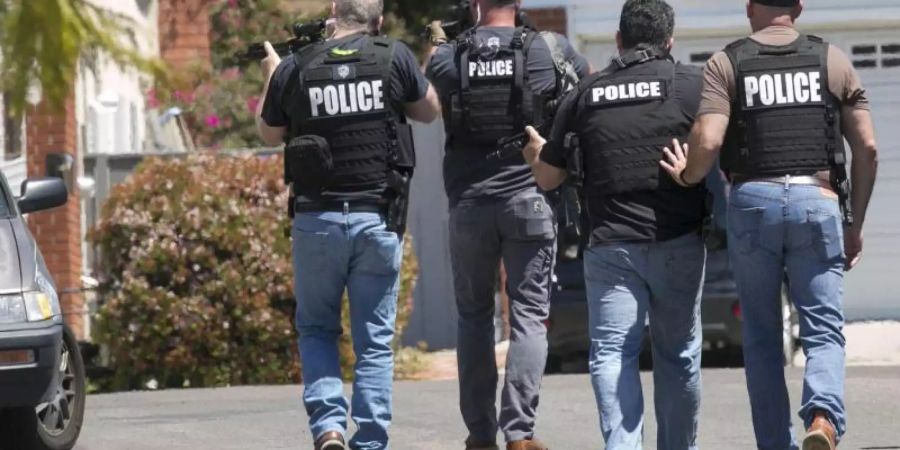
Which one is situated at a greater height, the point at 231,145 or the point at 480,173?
the point at 480,173

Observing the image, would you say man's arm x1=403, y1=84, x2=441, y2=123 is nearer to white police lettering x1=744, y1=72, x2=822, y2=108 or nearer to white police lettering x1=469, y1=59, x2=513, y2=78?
white police lettering x1=469, y1=59, x2=513, y2=78

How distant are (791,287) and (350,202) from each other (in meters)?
1.68

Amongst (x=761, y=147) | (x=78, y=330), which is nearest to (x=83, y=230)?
(x=78, y=330)

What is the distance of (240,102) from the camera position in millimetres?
19844

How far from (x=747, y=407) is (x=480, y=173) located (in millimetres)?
3117

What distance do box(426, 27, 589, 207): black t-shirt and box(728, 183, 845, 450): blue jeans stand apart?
0.97 metres

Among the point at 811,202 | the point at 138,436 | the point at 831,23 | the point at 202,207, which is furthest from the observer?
the point at 831,23

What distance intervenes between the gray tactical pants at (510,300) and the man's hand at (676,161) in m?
0.94

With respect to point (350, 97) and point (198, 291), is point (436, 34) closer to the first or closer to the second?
point (350, 97)

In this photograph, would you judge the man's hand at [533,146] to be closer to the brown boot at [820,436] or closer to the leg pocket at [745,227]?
the leg pocket at [745,227]

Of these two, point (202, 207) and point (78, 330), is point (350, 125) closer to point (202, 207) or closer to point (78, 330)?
point (202, 207)

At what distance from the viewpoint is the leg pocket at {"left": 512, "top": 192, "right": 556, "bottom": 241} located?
798cm

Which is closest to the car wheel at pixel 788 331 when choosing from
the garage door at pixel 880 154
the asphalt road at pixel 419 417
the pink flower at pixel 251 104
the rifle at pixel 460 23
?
the asphalt road at pixel 419 417

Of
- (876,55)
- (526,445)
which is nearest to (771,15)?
(526,445)
